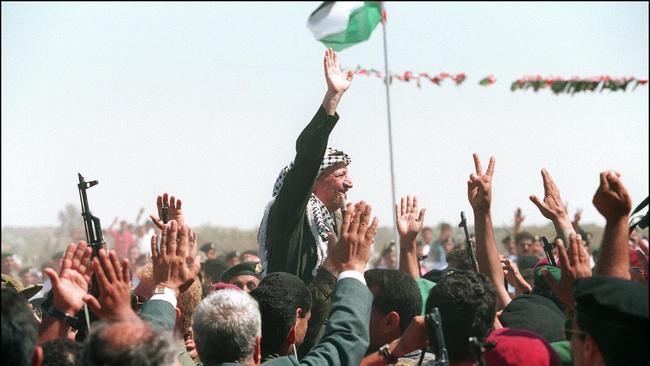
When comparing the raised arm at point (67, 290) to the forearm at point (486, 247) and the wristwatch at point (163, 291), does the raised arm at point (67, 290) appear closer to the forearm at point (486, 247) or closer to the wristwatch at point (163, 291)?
the wristwatch at point (163, 291)

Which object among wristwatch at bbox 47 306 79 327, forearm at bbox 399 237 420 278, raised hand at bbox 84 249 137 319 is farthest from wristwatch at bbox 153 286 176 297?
forearm at bbox 399 237 420 278

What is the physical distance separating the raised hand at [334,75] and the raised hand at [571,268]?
223cm

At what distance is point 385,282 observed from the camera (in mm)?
5082

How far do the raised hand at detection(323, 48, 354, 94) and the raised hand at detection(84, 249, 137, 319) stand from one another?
7.61 ft

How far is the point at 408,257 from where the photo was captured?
6.11 m

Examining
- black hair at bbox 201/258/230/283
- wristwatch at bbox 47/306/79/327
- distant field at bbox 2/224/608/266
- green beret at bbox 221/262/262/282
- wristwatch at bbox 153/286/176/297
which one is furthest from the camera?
distant field at bbox 2/224/608/266

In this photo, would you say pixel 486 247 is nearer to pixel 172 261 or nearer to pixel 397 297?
pixel 397 297

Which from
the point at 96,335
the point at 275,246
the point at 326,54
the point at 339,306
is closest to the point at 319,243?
the point at 275,246

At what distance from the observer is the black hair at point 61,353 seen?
3.72 m

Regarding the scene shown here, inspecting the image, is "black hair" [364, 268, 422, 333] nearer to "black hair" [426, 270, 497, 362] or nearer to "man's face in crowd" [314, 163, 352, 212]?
"black hair" [426, 270, 497, 362]

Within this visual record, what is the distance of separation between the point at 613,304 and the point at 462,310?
1.01 meters

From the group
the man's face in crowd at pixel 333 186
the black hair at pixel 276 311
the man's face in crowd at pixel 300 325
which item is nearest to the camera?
the black hair at pixel 276 311

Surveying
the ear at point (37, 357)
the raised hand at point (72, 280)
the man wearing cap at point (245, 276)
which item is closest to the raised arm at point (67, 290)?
the raised hand at point (72, 280)

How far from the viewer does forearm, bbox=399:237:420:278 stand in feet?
19.9
